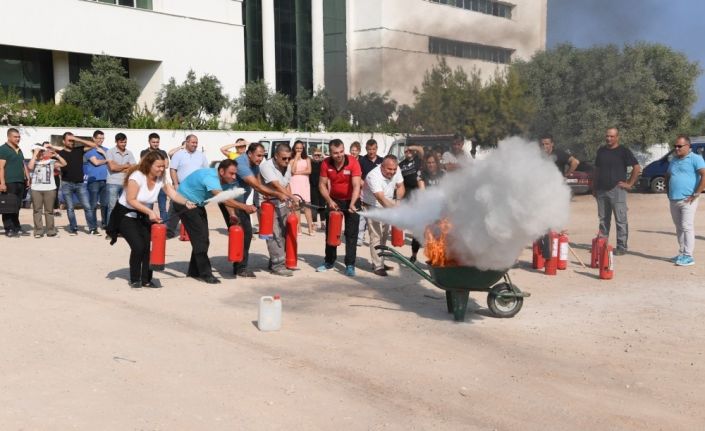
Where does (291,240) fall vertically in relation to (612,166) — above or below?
below

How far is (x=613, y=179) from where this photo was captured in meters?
11.5

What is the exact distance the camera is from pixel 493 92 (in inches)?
701

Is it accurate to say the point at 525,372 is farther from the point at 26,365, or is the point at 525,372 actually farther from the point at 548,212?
the point at 26,365

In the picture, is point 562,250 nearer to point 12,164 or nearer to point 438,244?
point 438,244

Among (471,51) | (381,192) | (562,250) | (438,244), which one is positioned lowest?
(562,250)

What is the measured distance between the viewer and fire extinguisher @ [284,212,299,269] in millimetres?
10023

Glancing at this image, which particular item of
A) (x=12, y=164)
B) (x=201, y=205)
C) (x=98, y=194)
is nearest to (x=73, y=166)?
(x=98, y=194)

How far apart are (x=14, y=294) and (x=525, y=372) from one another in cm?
594

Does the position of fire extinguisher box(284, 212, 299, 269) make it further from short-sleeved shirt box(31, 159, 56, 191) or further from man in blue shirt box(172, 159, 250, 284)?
short-sleeved shirt box(31, 159, 56, 191)

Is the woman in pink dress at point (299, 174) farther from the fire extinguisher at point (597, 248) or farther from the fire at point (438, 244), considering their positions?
the fire at point (438, 244)

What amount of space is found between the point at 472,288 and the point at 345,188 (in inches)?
125

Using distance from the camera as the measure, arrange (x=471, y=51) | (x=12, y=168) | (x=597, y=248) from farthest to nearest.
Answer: (x=471, y=51)
(x=12, y=168)
(x=597, y=248)

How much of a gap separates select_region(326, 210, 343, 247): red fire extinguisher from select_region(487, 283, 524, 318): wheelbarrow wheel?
2.81m

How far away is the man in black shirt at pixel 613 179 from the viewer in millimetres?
11492
